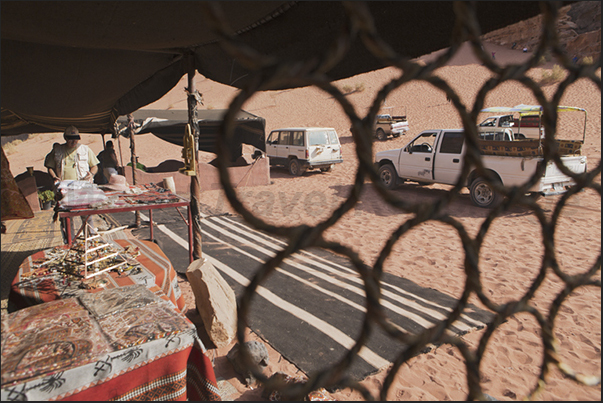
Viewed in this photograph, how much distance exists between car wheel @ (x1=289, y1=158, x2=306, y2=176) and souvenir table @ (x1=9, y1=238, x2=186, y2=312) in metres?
11.3

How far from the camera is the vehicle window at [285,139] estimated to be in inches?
618

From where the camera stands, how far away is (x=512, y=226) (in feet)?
25.6

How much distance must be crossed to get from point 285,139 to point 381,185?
15494mm

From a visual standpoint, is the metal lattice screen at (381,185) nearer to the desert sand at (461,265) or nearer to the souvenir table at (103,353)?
the desert sand at (461,265)

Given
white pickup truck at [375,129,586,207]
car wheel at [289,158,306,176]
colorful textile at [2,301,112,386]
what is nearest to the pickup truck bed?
white pickup truck at [375,129,586,207]

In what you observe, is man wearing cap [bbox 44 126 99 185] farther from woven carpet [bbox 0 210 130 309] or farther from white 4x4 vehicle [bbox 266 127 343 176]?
white 4x4 vehicle [bbox 266 127 343 176]

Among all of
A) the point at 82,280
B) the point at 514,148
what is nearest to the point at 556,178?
the point at 514,148

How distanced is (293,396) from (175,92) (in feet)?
191

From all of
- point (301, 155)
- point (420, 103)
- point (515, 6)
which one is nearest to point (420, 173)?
point (301, 155)

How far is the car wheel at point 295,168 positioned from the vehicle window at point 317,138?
3.33ft

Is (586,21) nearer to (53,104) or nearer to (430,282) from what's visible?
(430,282)

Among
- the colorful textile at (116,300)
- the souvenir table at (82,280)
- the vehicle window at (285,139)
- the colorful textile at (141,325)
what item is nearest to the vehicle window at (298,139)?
the vehicle window at (285,139)

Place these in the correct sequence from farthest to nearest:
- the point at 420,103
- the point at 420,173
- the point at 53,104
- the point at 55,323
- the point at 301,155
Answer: the point at 420,103 → the point at 301,155 → the point at 420,173 → the point at 53,104 → the point at 55,323

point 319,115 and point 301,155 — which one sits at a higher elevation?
point 319,115
